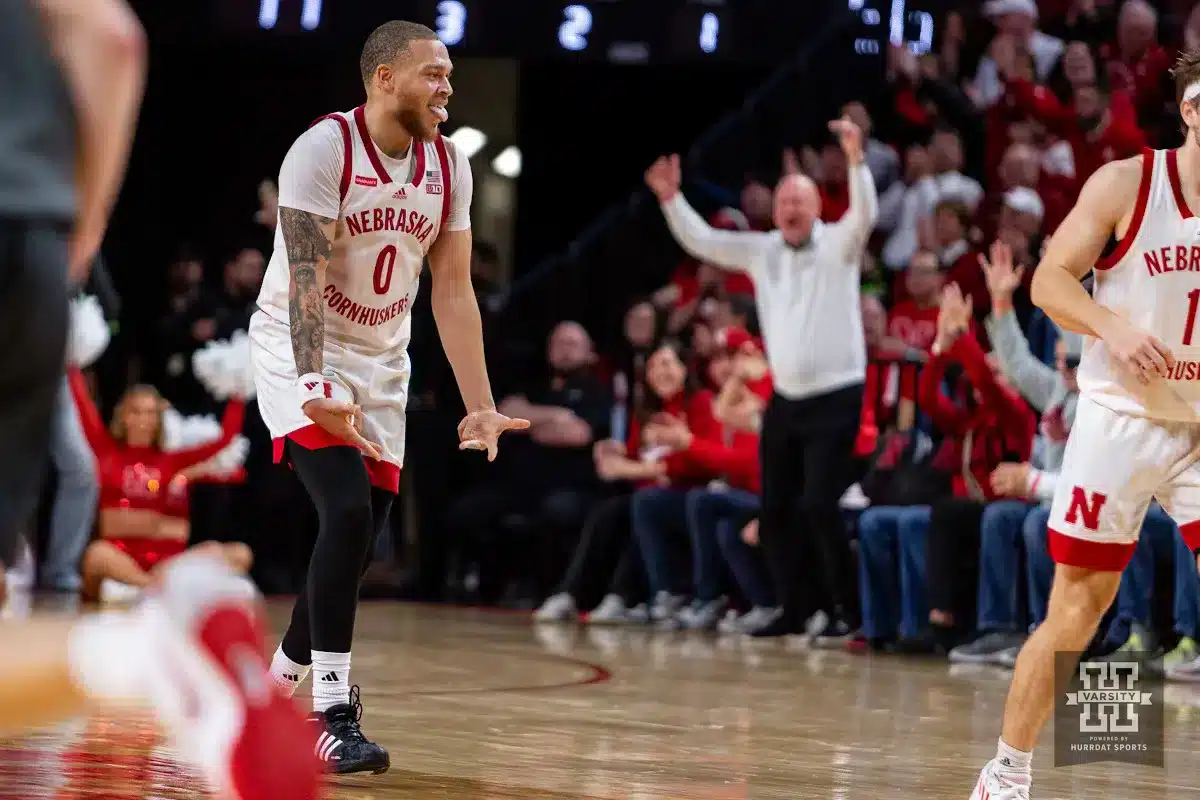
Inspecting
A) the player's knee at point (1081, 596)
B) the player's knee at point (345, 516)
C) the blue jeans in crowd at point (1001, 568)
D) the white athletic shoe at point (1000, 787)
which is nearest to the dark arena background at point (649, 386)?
the blue jeans in crowd at point (1001, 568)

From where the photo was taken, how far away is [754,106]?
15.5 m

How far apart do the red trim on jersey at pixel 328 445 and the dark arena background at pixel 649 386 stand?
0.78 meters

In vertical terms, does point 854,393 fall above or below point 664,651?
above

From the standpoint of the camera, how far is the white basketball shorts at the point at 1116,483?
13.5ft

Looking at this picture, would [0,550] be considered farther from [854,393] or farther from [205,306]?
[205,306]

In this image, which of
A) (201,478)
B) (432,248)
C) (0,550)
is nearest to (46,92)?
(0,550)

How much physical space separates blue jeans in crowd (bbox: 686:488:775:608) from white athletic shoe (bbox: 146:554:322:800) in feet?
26.6

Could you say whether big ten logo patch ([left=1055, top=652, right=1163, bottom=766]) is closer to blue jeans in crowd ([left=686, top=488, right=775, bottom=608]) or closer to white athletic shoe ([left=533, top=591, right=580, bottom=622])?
blue jeans in crowd ([left=686, top=488, right=775, bottom=608])

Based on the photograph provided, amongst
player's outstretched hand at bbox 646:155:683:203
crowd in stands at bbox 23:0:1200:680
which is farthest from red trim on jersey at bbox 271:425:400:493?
player's outstretched hand at bbox 646:155:683:203

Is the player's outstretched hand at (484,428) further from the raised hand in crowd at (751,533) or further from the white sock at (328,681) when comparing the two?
the raised hand in crowd at (751,533)

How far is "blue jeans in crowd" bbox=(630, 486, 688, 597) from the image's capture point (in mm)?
11117

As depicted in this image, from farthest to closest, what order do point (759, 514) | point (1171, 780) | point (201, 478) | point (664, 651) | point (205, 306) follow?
point (205, 306), point (201, 478), point (759, 514), point (664, 651), point (1171, 780)

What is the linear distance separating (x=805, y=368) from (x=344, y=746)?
218 inches

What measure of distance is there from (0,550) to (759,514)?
7.83 metres
